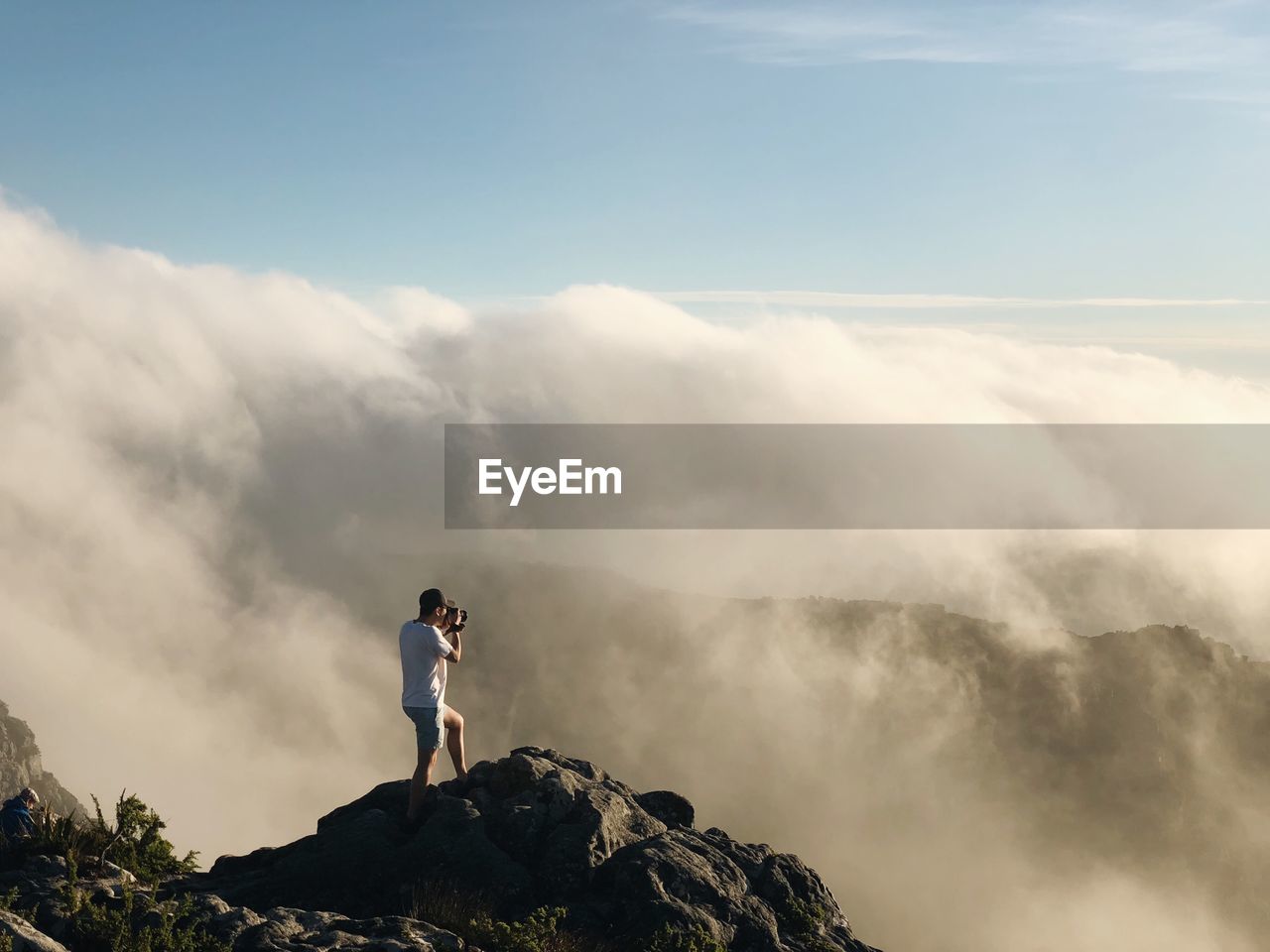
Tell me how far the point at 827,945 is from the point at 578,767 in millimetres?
5120

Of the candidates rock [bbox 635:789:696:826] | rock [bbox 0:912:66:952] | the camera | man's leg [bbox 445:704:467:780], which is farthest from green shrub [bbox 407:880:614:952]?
rock [bbox 635:789:696:826]

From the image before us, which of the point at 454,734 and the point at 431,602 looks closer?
the point at 431,602

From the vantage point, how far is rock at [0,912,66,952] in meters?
8.97

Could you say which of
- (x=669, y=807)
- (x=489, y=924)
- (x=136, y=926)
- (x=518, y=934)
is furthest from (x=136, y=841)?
(x=669, y=807)

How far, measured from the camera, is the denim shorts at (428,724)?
1367cm

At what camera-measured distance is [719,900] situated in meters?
13.0

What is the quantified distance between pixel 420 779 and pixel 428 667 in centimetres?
176

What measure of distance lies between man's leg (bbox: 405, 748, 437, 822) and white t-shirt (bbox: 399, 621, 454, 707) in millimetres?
727

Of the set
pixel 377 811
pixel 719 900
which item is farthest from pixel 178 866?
pixel 719 900

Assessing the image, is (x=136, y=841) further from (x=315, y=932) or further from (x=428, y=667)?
(x=428, y=667)

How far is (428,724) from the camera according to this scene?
13719mm

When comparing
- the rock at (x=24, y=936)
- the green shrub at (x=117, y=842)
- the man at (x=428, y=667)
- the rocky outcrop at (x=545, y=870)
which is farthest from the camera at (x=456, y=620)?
the rock at (x=24, y=936)

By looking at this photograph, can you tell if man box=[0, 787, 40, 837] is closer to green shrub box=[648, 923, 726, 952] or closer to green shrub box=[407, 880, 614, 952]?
green shrub box=[407, 880, 614, 952]

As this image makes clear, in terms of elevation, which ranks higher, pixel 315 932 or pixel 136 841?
pixel 136 841
